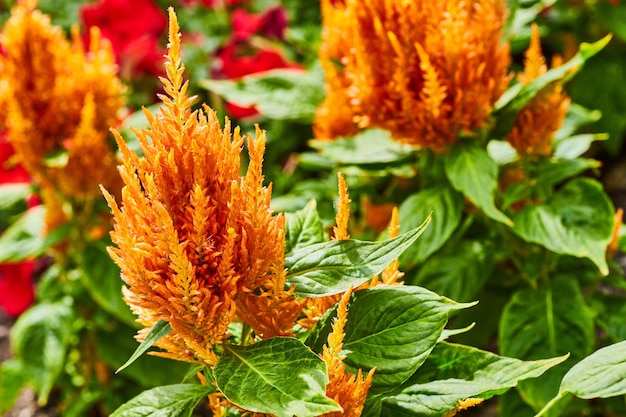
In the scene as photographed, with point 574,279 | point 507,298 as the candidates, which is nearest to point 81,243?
point 507,298

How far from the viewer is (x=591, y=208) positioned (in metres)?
1.61

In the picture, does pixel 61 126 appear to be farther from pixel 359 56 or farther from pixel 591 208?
pixel 591 208

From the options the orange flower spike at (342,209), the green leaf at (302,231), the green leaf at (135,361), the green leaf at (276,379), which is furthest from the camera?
the green leaf at (135,361)

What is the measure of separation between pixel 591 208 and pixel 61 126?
4.50 ft

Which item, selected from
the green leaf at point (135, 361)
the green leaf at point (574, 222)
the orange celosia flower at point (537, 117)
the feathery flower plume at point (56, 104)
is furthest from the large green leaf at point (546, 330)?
the feathery flower plume at point (56, 104)

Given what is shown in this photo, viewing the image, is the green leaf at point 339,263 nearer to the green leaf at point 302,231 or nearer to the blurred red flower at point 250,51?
the green leaf at point 302,231

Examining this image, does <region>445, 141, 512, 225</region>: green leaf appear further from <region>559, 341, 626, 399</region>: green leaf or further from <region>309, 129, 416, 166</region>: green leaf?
<region>559, 341, 626, 399</region>: green leaf

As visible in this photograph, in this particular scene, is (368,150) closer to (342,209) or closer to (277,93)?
(277,93)

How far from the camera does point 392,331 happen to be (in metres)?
1.09

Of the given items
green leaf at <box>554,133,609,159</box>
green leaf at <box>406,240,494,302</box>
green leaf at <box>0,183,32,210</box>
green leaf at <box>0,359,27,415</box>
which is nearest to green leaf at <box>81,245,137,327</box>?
green leaf at <box>0,183,32,210</box>

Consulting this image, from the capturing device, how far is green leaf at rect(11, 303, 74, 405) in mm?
2098

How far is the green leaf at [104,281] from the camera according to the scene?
2064mm

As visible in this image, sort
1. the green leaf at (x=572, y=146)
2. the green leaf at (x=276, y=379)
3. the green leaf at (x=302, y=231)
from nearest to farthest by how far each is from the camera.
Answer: the green leaf at (x=276, y=379)
the green leaf at (x=302, y=231)
the green leaf at (x=572, y=146)

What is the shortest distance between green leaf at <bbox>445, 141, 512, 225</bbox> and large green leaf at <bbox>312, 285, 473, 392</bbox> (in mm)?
449
